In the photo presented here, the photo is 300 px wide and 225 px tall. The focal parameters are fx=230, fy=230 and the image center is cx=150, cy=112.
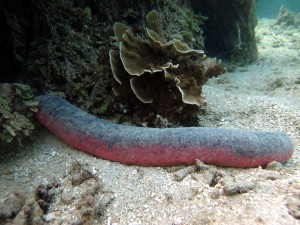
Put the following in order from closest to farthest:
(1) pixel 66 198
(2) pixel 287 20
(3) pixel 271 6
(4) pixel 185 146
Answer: (1) pixel 66 198, (4) pixel 185 146, (2) pixel 287 20, (3) pixel 271 6

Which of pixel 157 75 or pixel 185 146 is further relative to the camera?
pixel 157 75

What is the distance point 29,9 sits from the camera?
400 centimetres

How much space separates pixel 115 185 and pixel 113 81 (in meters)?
1.70

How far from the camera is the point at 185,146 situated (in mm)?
3037

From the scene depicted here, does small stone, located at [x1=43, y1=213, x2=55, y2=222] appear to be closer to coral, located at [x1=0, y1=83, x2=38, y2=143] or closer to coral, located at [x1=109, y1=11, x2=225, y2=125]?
coral, located at [x1=0, y1=83, x2=38, y2=143]

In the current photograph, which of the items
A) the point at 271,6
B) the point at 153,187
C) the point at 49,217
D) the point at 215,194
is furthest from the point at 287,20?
the point at 271,6

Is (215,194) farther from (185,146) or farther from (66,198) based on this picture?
(66,198)

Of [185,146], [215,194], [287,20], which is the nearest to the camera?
[215,194]

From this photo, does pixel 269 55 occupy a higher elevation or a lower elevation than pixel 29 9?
lower

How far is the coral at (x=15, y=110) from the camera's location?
10.7 ft

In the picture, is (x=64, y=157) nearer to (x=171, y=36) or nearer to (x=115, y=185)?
(x=115, y=185)

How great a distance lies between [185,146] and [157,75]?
1.26m

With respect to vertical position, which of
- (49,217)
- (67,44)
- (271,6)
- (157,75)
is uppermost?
(271,6)

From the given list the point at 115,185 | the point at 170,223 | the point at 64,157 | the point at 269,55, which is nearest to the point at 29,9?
the point at 64,157
